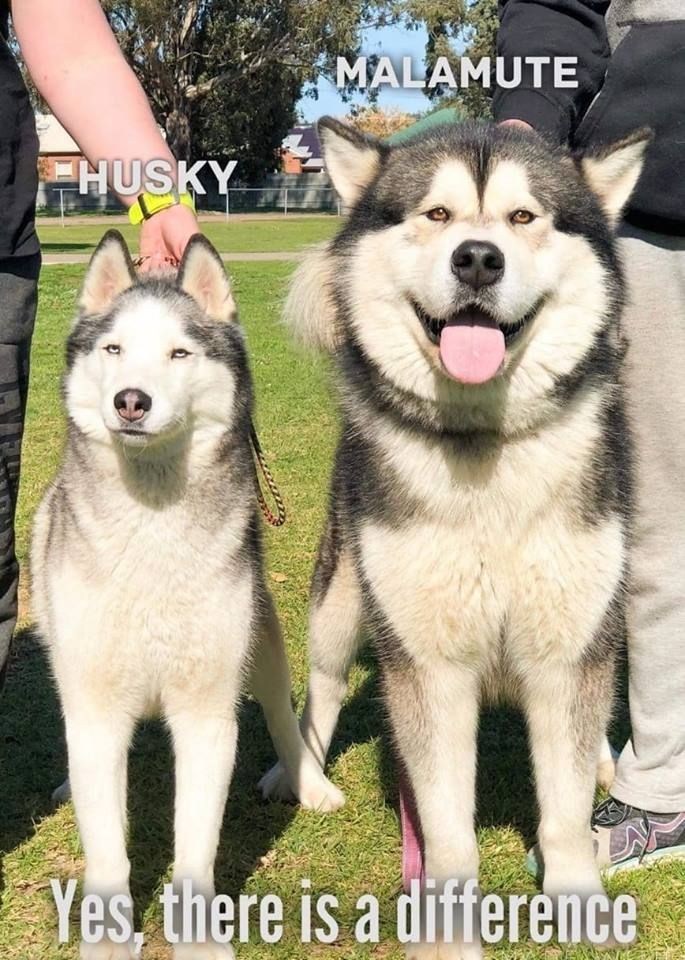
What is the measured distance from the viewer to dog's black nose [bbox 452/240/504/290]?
7.74 feet

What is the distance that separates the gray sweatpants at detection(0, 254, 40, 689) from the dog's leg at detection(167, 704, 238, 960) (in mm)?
629

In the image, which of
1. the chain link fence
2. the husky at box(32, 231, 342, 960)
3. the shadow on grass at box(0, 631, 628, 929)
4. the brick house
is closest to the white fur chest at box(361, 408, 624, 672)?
the husky at box(32, 231, 342, 960)

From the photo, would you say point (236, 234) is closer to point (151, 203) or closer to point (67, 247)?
point (67, 247)

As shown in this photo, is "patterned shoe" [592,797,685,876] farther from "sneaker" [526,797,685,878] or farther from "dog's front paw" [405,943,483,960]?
"dog's front paw" [405,943,483,960]

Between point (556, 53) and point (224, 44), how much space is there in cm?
3934

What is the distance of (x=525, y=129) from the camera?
9.30ft

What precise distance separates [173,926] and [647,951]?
123 centimetres

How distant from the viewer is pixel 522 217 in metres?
2.54

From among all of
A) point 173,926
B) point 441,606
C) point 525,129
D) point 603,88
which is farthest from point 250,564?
point 603,88

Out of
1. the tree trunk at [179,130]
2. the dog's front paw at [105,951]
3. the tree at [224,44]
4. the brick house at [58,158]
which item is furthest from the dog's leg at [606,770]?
the brick house at [58,158]

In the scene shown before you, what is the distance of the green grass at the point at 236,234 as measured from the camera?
2656cm

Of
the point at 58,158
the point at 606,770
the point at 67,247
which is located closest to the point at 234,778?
the point at 606,770

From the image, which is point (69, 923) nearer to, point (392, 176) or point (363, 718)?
point (363, 718)

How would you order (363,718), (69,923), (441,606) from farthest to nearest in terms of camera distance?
(363,718) < (69,923) < (441,606)
